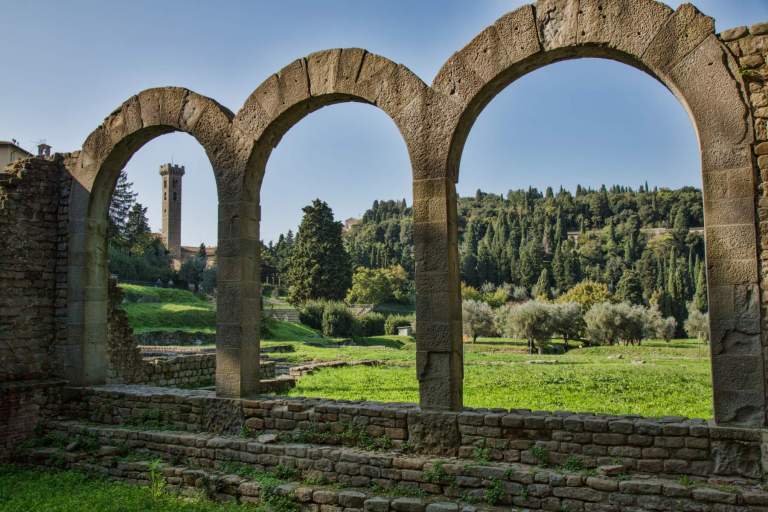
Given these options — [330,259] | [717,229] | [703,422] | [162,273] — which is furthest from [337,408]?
[162,273]

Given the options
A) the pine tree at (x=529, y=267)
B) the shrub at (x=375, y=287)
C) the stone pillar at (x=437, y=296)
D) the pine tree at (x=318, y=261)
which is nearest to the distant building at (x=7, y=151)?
the stone pillar at (x=437, y=296)

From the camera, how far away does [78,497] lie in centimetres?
612

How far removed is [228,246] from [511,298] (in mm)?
63433

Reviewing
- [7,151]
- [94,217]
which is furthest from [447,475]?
[7,151]

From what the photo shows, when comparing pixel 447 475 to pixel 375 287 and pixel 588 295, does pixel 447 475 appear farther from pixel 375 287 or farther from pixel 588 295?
pixel 375 287

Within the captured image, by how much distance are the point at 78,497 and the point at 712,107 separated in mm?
7280

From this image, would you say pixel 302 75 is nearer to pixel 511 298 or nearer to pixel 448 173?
pixel 448 173

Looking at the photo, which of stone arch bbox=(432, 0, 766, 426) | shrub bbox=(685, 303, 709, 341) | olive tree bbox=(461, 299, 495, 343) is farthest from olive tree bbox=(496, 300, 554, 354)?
stone arch bbox=(432, 0, 766, 426)

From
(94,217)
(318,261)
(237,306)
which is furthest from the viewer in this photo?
(318,261)

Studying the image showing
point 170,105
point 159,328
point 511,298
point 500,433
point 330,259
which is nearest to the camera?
point 500,433

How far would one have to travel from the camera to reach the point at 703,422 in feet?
16.6

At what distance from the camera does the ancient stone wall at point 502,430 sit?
484cm

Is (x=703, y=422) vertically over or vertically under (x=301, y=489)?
over

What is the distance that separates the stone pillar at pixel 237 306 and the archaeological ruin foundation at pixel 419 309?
0.02m
